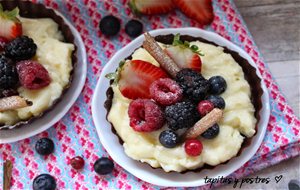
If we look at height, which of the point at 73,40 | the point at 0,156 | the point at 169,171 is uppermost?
the point at 73,40

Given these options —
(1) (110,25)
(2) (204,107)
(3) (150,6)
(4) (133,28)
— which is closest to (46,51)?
(1) (110,25)

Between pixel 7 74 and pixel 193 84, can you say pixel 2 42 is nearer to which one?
pixel 7 74

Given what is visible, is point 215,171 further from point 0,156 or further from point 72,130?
point 0,156

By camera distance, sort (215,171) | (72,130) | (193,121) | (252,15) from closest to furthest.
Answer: (193,121)
(215,171)
(72,130)
(252,15)

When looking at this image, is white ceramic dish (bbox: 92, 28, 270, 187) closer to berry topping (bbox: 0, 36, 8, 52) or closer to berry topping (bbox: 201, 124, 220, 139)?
berry topping (bbox: 201, 124, 220, 139)

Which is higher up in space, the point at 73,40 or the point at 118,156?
the point at 73,40

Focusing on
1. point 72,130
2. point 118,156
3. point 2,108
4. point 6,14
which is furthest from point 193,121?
point 6,14
